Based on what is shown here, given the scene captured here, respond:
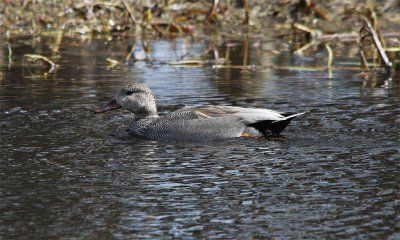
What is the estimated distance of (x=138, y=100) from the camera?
38.8 feet

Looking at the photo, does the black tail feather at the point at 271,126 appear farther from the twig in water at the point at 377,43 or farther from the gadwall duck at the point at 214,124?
the twig in water at the point at 377,43

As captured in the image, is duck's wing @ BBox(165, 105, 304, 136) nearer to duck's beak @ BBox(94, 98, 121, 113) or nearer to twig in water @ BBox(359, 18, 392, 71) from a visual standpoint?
duck's beak @ BBox(94, 98, 121, 113)

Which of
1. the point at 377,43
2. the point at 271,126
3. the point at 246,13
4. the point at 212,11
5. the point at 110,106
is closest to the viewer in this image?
the point at 271,126

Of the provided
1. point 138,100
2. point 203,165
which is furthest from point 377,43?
point 203,165

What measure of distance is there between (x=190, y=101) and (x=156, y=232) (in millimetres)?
6157

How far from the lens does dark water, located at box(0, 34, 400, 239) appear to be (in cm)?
753

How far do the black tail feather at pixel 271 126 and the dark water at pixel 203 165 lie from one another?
15cm

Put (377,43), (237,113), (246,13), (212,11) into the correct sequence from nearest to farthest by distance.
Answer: (237,113) → (377,43) → (212,11) → (246,13)

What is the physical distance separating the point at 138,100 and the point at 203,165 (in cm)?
253

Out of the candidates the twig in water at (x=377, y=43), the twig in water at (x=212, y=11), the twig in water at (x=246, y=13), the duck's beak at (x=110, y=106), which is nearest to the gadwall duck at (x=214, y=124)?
the duck's beak at (x=110, y=106)

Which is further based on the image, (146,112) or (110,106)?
(110,106)

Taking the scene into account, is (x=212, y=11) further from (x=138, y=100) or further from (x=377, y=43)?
(x=138, y=100)

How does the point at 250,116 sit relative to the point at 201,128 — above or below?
above

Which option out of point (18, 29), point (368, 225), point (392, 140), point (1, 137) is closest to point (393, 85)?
point (392, 140)
